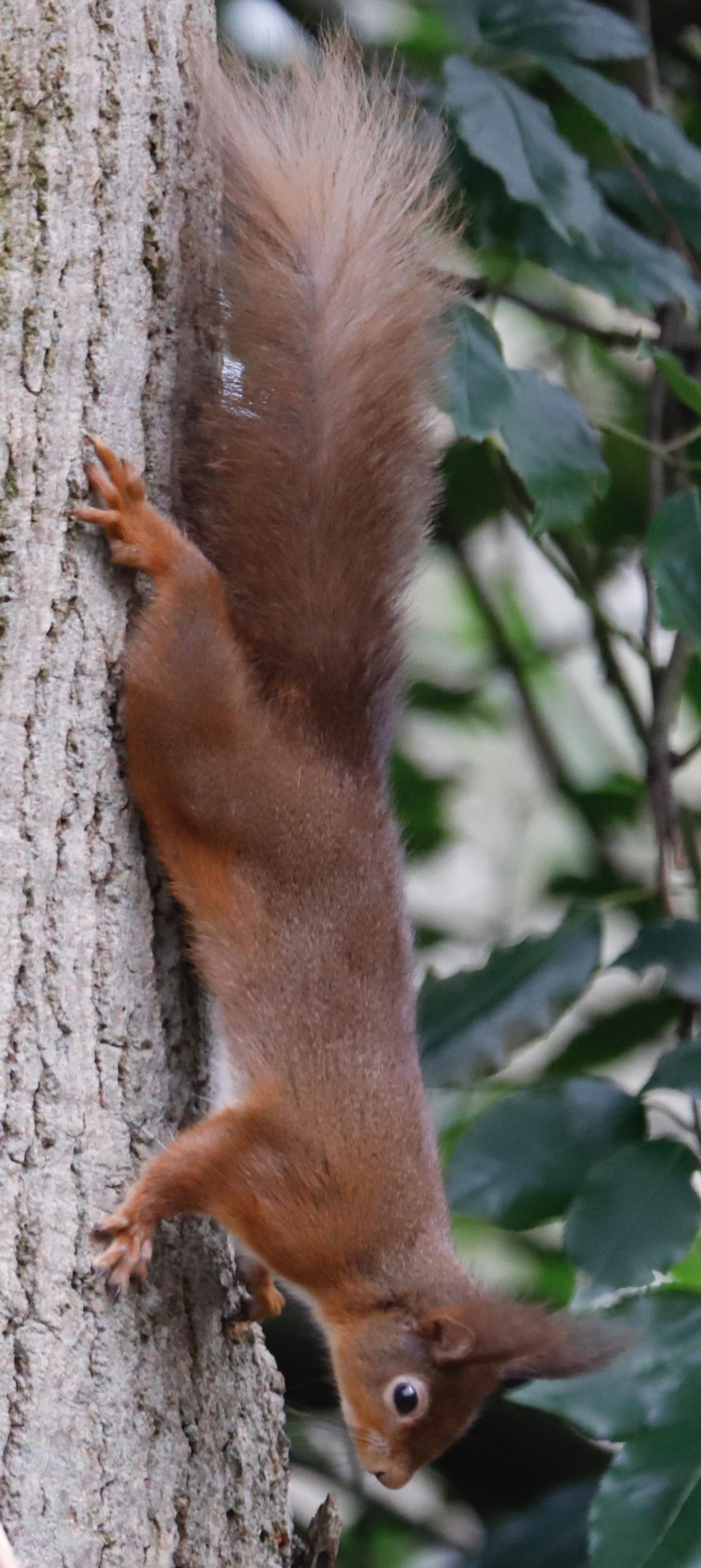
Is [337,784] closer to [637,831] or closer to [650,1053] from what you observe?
[650,1053]

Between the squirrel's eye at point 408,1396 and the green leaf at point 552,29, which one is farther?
the green leaf at point 552,29

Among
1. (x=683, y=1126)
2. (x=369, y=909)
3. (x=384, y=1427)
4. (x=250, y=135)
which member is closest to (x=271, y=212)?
(x=250, y=135)

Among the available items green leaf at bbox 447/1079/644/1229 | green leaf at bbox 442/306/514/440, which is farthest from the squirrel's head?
green leaf at bbox 442/306/514/440

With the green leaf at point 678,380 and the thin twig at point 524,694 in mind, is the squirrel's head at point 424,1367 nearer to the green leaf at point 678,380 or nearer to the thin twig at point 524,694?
the green leaf at point 678,380

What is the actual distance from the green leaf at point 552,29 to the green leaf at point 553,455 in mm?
408

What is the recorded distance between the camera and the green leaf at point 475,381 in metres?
1.69

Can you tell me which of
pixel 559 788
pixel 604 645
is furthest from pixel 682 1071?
pixel 559 788

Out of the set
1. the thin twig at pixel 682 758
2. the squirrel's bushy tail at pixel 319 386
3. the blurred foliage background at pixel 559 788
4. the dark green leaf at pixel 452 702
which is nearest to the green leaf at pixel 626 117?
the blurred foliage background at pixel 559 788

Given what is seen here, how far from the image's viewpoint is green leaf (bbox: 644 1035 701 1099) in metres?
1.68

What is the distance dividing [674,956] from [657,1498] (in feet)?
2.26

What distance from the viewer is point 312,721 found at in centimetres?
151

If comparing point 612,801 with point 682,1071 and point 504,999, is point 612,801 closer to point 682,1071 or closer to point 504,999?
point 504,999

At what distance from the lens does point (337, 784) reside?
59.2 inches

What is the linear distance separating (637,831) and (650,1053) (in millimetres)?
472
